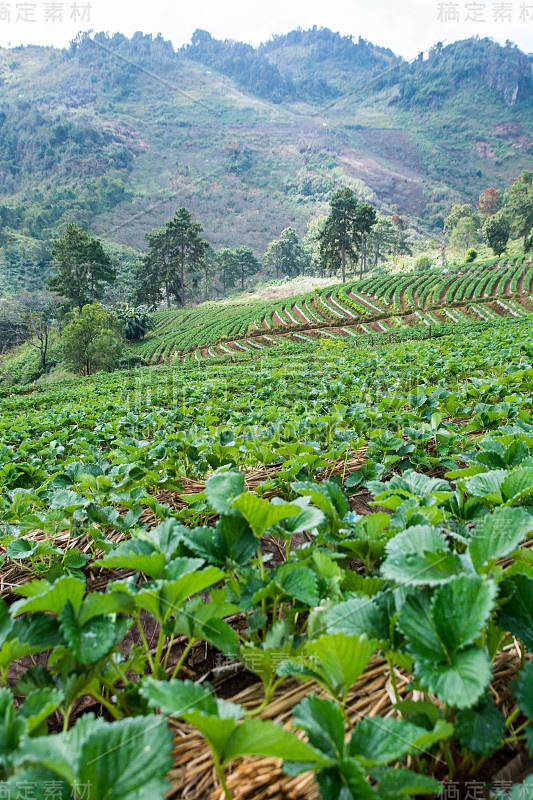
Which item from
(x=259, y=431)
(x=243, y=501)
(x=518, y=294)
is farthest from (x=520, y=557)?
(x=518, y=294)

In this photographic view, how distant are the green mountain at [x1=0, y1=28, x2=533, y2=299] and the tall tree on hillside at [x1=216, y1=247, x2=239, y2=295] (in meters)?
16.6

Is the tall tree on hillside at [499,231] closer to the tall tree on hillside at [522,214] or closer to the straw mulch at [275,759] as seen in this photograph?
the tall tree on hillside at [522,214]

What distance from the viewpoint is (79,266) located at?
44.0 meters

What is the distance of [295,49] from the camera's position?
19425cm

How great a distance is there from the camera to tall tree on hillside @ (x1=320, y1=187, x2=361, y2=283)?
155ft

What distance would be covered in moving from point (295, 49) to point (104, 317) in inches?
9189

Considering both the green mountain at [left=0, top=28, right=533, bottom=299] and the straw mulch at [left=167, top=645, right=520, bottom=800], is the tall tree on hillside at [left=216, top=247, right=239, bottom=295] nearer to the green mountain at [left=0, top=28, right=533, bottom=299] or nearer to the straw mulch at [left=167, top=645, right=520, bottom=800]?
the green mountain at [left=0, top=28, right=533, bottom=299]

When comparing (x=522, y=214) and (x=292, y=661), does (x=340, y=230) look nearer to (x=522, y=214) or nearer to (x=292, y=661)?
(x=522, y=214)

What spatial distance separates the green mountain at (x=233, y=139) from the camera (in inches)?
4050

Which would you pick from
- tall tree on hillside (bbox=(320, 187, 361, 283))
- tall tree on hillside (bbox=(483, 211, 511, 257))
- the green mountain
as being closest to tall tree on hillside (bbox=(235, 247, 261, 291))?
the green mountain

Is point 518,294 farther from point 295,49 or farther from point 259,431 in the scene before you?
point 295,49

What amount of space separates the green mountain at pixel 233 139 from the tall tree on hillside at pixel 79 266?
91.6ft

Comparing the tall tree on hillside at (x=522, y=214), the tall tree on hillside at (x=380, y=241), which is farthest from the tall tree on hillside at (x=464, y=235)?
the tall tree on hillside at (x=380, y=241)

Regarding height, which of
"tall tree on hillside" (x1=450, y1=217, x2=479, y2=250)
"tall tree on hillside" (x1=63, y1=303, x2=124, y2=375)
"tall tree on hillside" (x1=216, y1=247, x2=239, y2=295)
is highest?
"tall tree on hillside" (x1=450, y1=217, x2=479, y2=250)
